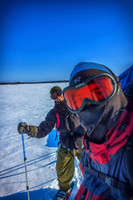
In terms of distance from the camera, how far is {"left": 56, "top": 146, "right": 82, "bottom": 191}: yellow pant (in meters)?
2.21

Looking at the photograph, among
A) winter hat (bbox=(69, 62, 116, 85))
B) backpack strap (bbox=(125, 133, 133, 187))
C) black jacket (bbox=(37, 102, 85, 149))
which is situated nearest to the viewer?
backpack strap (bbox=(125, 133, 133, 187))

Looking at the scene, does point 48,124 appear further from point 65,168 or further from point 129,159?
point 129,159

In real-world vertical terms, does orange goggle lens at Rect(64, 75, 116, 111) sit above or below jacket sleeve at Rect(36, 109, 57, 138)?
above

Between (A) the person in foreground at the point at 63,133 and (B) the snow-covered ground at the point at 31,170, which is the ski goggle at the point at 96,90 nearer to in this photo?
(A) the person in foreground at the point at 63,133

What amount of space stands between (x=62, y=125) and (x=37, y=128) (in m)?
0.52

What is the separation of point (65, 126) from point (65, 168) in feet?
2.82

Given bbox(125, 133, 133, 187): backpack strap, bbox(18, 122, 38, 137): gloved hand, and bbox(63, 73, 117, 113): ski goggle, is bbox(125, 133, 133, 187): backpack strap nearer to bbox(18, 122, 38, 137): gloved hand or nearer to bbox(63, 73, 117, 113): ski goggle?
bbox(63, 73, 117, 113): ski goggle

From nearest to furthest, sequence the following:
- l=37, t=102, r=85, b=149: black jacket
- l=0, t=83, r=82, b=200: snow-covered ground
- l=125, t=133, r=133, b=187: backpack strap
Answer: l=125, t=133, r=133, b=187: backpack strap < l=37, t=102, r=85, b=149: black jacket < l=0, t=83, r=82, b=200: snow-covered ground

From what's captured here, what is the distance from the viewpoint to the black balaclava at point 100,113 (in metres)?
0.82

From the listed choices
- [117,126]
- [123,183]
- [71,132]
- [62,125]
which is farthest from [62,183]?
[117,126]

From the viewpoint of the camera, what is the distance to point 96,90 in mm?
960

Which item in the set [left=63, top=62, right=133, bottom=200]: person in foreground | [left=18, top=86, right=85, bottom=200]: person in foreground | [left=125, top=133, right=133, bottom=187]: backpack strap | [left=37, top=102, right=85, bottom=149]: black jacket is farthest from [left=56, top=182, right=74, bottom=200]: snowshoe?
[left=125, top=133, right=133, bottom=187]: backpack strap

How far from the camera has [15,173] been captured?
9.04 ft

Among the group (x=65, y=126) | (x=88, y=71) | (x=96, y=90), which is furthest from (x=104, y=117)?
(x=65, y=126)
